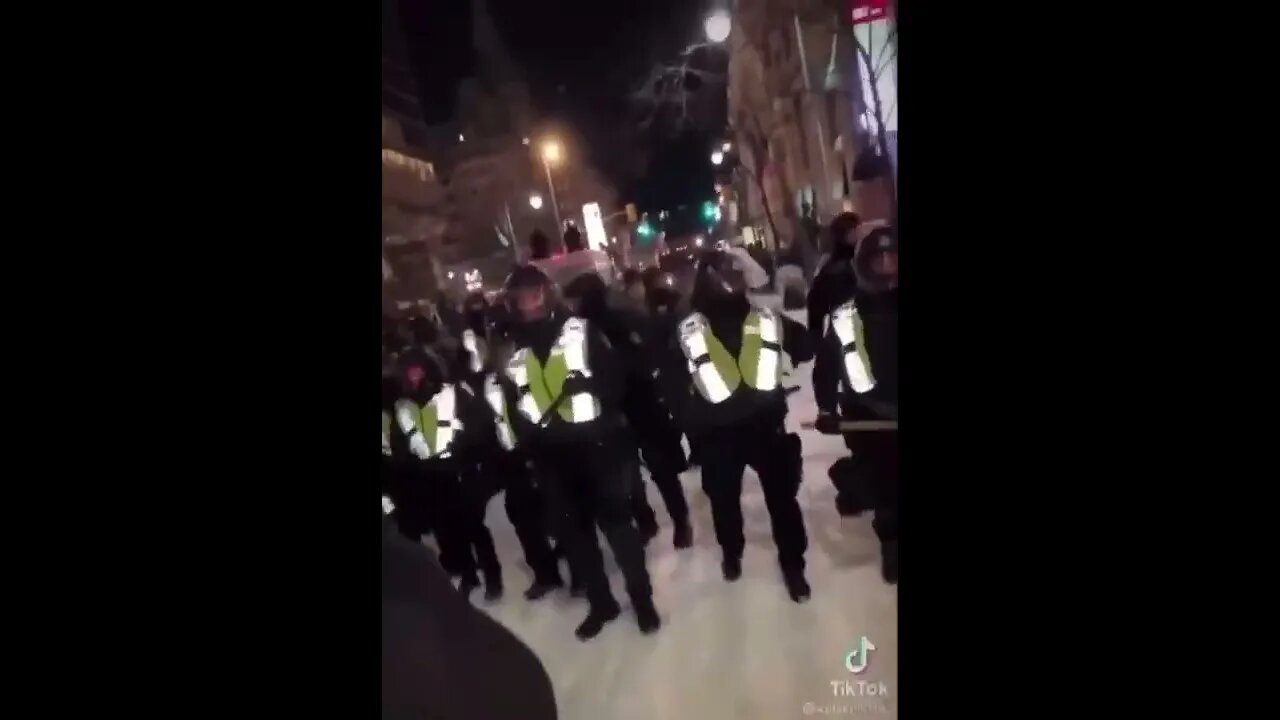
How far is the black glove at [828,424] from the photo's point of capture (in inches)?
56.9

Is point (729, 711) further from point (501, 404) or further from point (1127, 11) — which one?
point (1127, 11)

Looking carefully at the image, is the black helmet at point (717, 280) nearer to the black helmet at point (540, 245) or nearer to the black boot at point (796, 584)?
the black helmet at point (540, 245)

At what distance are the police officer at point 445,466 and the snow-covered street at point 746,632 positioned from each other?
0.46 feet

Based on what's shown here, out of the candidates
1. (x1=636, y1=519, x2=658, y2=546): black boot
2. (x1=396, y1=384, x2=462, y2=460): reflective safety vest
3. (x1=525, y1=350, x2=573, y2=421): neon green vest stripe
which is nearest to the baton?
(x1=636, y1=519, x2=658, y2=546): black boot

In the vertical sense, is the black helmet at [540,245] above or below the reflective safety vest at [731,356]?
above

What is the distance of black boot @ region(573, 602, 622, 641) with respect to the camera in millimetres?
1530

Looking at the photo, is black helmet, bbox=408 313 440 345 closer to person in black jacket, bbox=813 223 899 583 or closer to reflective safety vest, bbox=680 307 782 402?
reflective safety vest, bbox=680 307 782 402

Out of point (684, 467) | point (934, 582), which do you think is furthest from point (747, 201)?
point (934, 582)

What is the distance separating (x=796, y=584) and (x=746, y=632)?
0.39 feet

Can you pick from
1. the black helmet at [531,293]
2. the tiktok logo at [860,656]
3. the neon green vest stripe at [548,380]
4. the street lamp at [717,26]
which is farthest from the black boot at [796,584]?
the street lamp at [717,26]

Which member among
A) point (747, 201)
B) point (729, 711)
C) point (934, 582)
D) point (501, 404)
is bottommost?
point (729, 711)

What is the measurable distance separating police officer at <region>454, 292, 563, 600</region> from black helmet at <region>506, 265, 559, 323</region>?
6 cm
